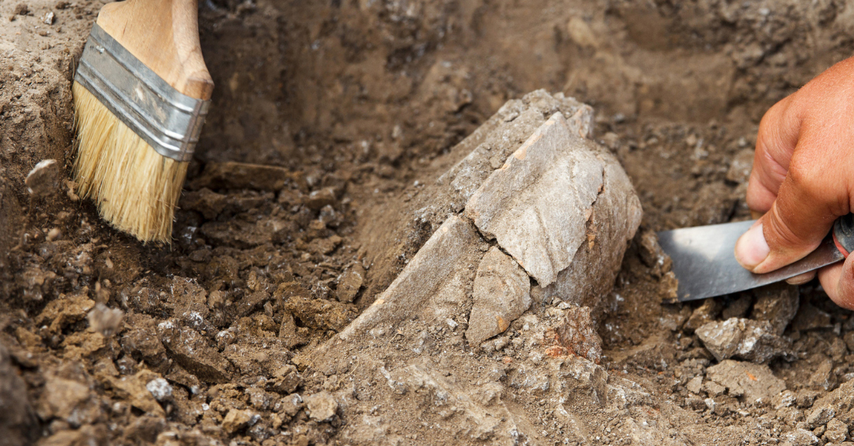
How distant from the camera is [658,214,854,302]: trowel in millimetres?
2416

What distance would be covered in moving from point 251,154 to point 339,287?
1.17 metres

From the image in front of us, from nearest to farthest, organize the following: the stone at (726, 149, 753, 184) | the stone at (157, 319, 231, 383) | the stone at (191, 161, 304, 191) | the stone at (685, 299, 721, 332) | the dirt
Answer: the dirt
the stone at (157, 319, 231, 383)
the stone at (685, 299, 721, 332)
the stone at (191, 161, 304, 191)
the stone at (726, 149, 753, 184)

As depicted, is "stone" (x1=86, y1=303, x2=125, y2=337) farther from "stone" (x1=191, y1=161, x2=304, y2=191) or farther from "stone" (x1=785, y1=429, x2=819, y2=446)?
"stone" (x1=785, y1=429, x2=819, y2=446)

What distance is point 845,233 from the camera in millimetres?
2311

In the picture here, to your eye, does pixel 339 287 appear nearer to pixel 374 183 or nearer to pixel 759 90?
pixel 374 183

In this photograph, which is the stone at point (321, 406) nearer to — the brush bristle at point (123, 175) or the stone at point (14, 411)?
the stone at point (14, 411)

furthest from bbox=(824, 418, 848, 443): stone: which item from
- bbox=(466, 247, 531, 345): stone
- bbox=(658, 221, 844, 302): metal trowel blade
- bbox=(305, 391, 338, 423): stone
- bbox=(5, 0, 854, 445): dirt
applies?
bbox=(305, 391, 338, 423): stone

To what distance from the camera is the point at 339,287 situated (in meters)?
2.35

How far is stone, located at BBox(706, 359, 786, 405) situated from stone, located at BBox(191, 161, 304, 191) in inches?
86.5

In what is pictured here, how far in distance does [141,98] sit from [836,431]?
113 inches

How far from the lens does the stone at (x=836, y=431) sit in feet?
6.80

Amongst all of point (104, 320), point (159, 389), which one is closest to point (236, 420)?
point (159, 389)

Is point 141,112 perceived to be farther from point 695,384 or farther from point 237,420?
point 695,384

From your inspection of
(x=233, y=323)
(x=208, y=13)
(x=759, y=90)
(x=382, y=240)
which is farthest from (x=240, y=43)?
(x=759, y=90)
